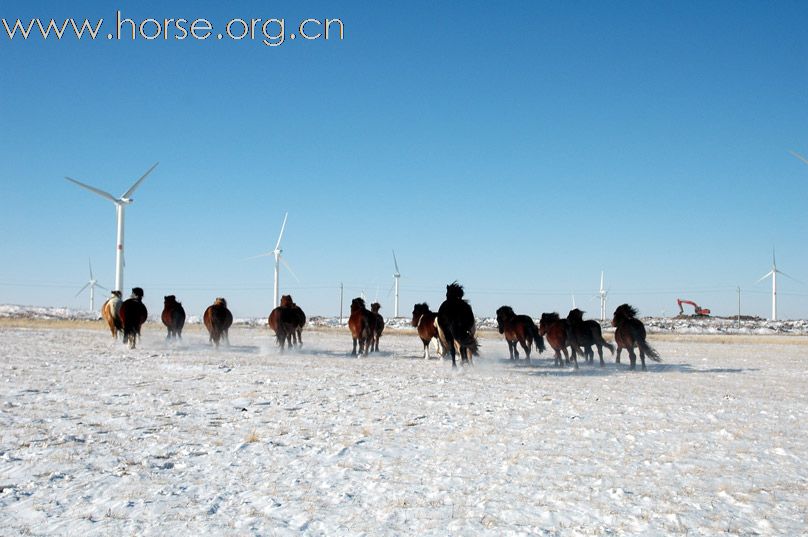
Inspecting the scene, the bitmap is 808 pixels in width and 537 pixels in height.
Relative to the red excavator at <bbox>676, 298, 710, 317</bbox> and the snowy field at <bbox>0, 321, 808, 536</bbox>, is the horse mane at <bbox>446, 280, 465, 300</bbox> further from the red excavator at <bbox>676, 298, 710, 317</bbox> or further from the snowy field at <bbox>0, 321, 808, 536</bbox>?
the red excavator at <bbox>676, 298, 710, 317</bbox>

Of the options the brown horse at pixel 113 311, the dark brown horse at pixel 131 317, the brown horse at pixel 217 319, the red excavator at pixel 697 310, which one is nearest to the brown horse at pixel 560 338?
the brown horse at pixel 217 319

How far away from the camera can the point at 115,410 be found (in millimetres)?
7918

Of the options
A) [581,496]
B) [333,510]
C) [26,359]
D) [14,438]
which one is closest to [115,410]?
[14,438]

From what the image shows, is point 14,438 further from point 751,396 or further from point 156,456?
point 751,396

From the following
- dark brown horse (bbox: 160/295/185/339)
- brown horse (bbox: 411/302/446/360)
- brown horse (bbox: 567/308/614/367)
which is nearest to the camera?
brown horse (bbox: 567/308/614/367)

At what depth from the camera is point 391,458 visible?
5777mm

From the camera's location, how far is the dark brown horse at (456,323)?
1513cm

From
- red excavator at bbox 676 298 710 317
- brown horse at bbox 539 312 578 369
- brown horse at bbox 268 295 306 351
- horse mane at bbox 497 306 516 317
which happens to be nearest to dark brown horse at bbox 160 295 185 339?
brown horse at bbox 268 295 306 351

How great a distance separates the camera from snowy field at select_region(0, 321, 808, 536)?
4176 millimetres

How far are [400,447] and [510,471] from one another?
1233mm

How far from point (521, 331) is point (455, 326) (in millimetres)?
3667

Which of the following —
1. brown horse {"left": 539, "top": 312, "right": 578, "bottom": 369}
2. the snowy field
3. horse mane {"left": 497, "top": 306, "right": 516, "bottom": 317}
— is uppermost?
horse mane {"left": 497, "top": 306, "right": 516, "bottom": 317}

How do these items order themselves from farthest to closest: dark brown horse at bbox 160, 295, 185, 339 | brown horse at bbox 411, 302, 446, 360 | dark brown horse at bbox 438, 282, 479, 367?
1. dark brown horse at bbox 160, 295, 185, 339
2. brown horse at bbox 411, 302, 446, 360
3. dark brown horse at bbox 438, 282, 479, 367

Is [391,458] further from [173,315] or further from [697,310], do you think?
[697,310]
